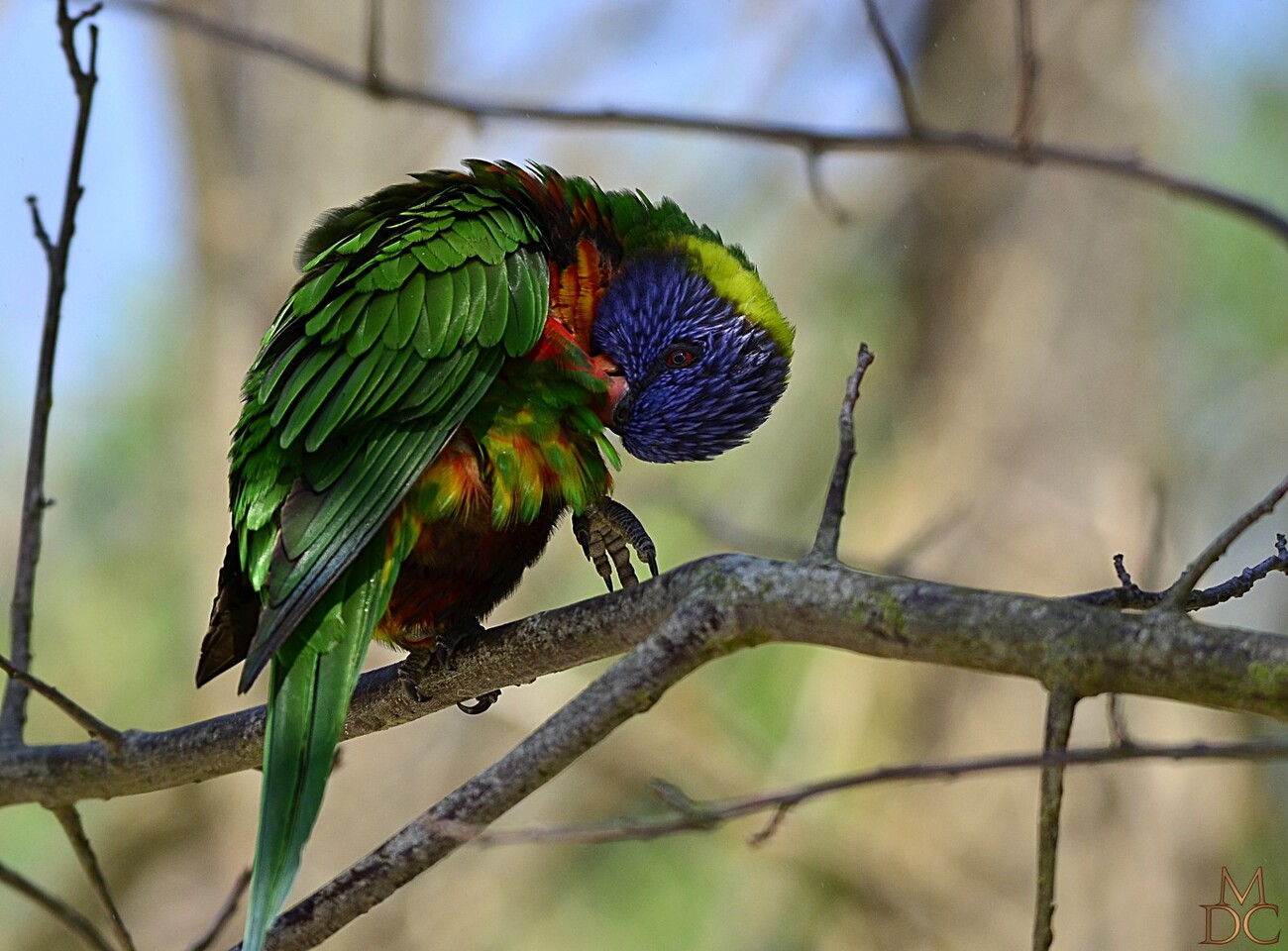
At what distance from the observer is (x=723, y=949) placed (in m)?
6.38

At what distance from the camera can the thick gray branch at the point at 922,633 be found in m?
1.21

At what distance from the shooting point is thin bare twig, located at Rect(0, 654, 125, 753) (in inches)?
72.6

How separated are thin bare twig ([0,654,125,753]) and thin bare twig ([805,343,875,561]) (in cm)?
115

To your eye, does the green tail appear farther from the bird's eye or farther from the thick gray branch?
the bird's eye

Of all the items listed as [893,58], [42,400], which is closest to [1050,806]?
A: [893,58]

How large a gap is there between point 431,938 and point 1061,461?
11.1 ft

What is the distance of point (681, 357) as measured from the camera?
8.66ft

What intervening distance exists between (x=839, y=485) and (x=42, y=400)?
1.64m

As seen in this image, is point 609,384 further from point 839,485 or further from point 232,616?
point 839,485

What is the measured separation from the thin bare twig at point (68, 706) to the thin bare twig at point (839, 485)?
1.15m

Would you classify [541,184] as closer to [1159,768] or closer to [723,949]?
[1159,768]

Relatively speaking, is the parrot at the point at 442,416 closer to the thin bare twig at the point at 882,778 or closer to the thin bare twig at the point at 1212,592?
the thin bare twig at the point at 882,778

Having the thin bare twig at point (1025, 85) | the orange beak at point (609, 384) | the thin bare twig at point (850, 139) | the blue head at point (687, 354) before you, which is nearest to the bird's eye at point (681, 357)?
the blue head at point (687, 354)

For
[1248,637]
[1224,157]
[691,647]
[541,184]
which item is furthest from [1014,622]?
[1224,157]
